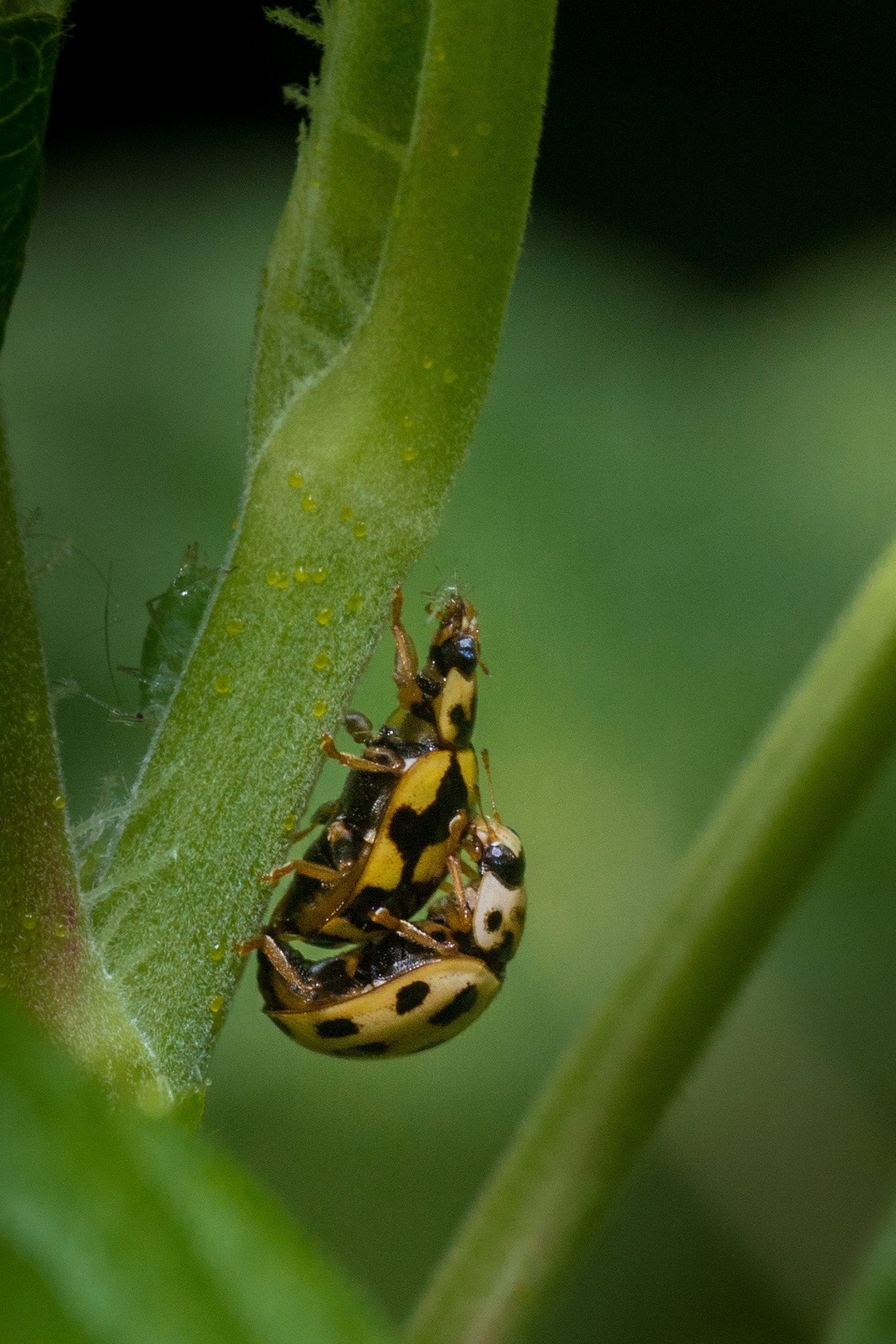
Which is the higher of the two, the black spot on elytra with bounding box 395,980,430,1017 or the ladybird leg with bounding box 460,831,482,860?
the ladybird leg with bounding box 460,831,482,860

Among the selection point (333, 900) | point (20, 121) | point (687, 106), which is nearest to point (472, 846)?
point (333, 900)

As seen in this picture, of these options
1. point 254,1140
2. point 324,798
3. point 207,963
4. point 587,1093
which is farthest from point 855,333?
point 207,963

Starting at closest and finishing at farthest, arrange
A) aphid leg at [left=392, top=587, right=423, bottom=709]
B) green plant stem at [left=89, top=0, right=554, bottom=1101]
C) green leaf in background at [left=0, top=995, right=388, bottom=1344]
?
green leaf in background at [left=0, top=995, right=388, bottom=1344] → green plant stem at [left=89, top=0, right=554, bottom=1101] → aphid leg at [left=392, top=587, right=423, bottom=709]

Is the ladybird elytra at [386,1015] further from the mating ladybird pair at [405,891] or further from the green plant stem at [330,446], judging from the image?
the green plant stem at [330,446]

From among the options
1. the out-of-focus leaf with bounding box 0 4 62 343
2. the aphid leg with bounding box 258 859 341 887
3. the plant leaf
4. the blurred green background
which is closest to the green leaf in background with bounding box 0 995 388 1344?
the plant leaf

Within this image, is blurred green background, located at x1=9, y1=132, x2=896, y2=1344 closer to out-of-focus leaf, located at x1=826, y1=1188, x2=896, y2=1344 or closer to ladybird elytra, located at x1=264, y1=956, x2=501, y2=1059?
ladybird elytra, located at x1=264, y1=956, x2=501, y2=1059

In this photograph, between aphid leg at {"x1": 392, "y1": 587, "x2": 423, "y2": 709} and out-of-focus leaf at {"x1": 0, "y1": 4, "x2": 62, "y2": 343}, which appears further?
aphid leg at {"x1": 392, "y1": 587, "x2": 423, "y2": 709}

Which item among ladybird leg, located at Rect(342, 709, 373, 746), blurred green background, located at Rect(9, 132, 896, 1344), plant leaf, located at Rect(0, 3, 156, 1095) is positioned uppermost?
plant leaf, located at Rect(0, 3, 156, 1095)

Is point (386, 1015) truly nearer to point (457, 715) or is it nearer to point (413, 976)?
point (413, 976)
